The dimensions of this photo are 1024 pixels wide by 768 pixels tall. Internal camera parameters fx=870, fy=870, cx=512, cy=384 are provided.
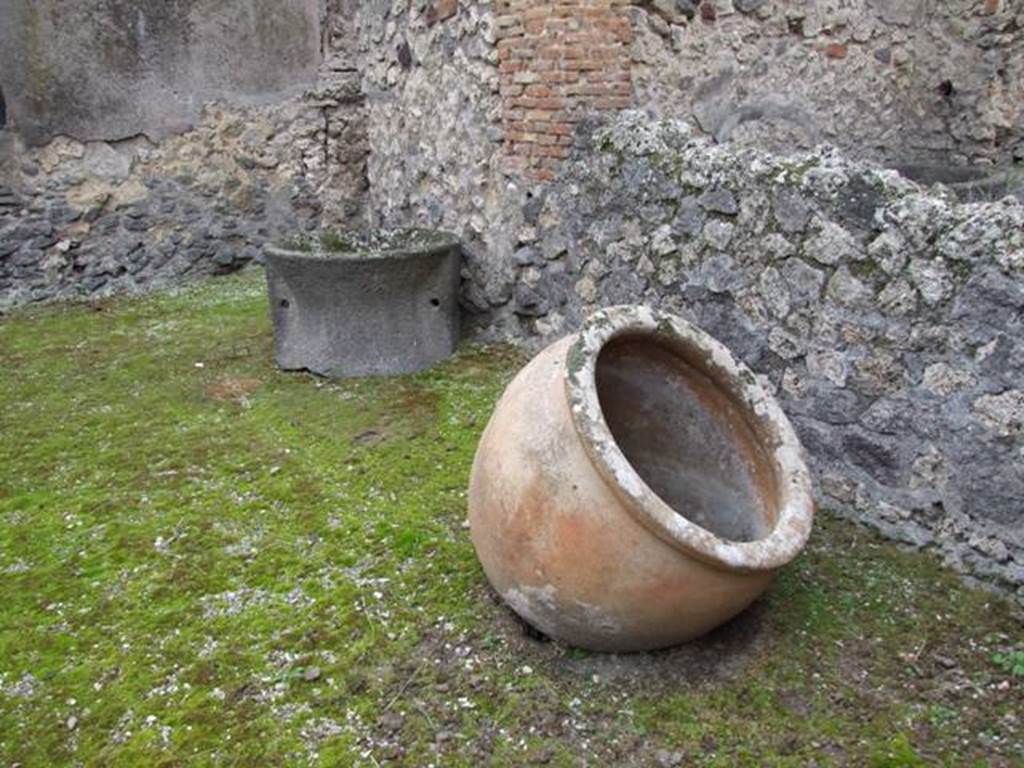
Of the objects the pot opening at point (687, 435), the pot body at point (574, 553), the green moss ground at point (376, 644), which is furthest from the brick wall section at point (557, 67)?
the pot body at point (574, 553)

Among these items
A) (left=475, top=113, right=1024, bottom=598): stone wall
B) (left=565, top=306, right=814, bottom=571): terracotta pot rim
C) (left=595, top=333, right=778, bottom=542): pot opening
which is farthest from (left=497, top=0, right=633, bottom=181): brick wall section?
(left=565, top=306, right=814, bottom=571): terracotta pot rim

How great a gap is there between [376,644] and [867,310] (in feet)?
6.26

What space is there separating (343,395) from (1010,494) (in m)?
3.06

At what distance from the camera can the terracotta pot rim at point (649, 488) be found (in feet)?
6.95

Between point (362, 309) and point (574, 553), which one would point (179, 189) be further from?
point (574, 553)

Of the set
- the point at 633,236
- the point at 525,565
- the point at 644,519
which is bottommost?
the point at 525,565

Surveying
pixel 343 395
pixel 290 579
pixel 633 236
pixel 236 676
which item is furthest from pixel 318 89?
pixel 236 676

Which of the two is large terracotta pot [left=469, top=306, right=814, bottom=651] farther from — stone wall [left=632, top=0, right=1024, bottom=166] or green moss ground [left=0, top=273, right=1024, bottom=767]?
stone wall [left=632, top=0, right=1024, bottom=166]

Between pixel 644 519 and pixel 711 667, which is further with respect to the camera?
pixel 711 667

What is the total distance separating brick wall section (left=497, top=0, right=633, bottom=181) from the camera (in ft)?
13.9

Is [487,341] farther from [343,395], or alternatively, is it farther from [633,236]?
[633,236]

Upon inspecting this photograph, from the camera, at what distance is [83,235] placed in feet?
20.9

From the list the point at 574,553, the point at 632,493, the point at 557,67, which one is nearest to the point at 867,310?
the point at 632,493

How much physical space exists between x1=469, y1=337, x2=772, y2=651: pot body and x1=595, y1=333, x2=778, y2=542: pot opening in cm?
35
